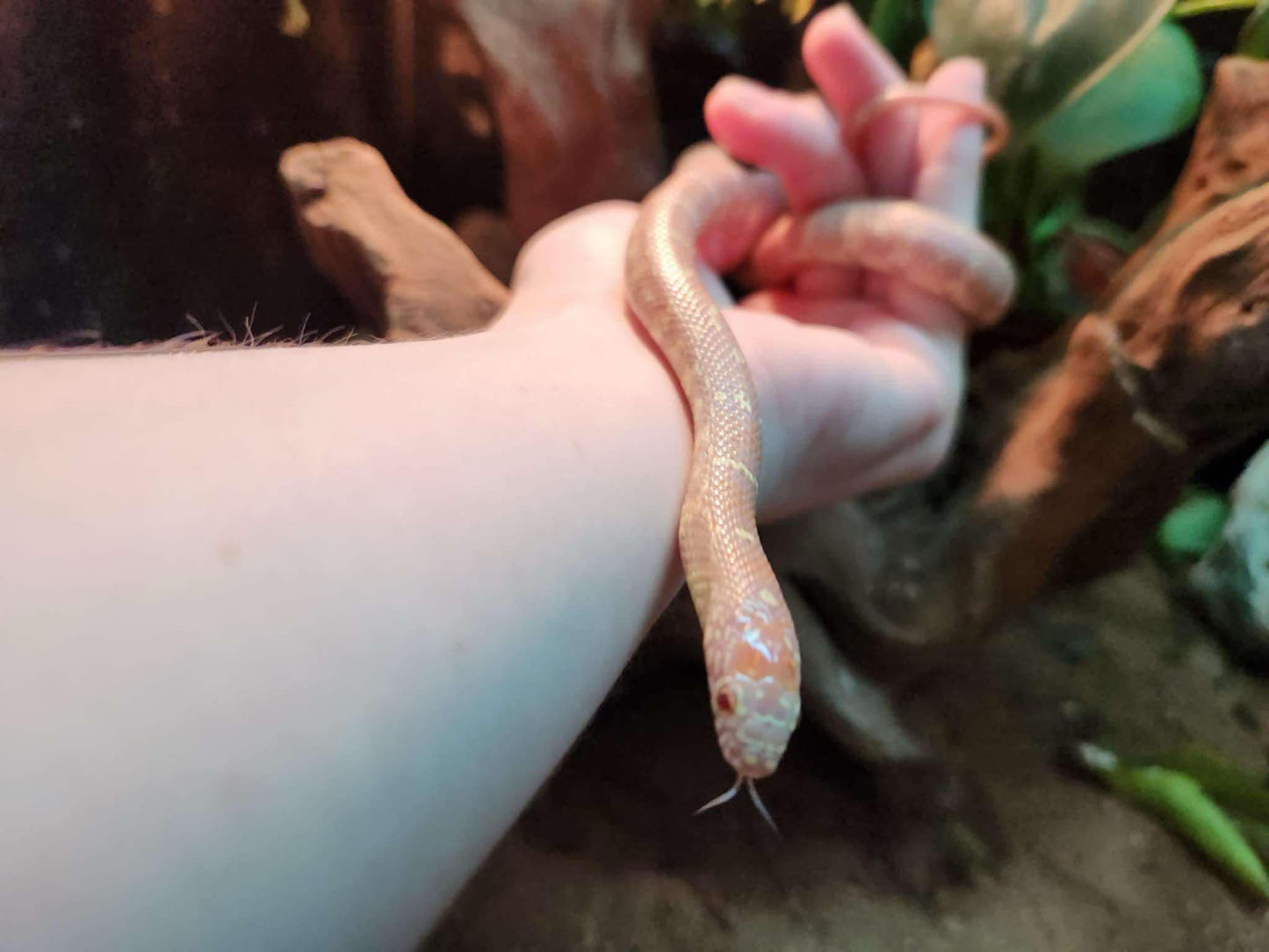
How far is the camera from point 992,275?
136cm

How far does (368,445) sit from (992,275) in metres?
1.15

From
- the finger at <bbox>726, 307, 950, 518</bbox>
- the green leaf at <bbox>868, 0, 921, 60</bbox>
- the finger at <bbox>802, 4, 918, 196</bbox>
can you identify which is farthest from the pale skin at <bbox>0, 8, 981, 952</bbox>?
the green leaf at <bbox>868, 0, 921, 60</bbox>

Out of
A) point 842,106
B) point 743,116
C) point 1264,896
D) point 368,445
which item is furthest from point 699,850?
point 842,106

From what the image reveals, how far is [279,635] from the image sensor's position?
491 millimetres

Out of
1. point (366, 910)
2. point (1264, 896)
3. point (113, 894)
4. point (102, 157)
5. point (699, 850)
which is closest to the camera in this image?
point (113, 894)

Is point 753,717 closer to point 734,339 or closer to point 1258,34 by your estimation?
point 734,339

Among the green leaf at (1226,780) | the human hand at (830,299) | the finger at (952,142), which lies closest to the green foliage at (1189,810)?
the green leaf at (1226,780)

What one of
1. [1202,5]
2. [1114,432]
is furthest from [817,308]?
[1202,5]

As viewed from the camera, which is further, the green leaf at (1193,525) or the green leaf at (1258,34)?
the green leaf at (1193,525)

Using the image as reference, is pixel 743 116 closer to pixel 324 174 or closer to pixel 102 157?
pixel 324 174

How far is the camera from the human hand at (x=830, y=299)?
1.06 m

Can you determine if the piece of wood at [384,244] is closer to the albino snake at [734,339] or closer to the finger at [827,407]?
the albino snake at [734,339]

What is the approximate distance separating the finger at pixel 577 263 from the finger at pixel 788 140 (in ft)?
0.68

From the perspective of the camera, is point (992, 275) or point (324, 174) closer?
point (324, 174)
